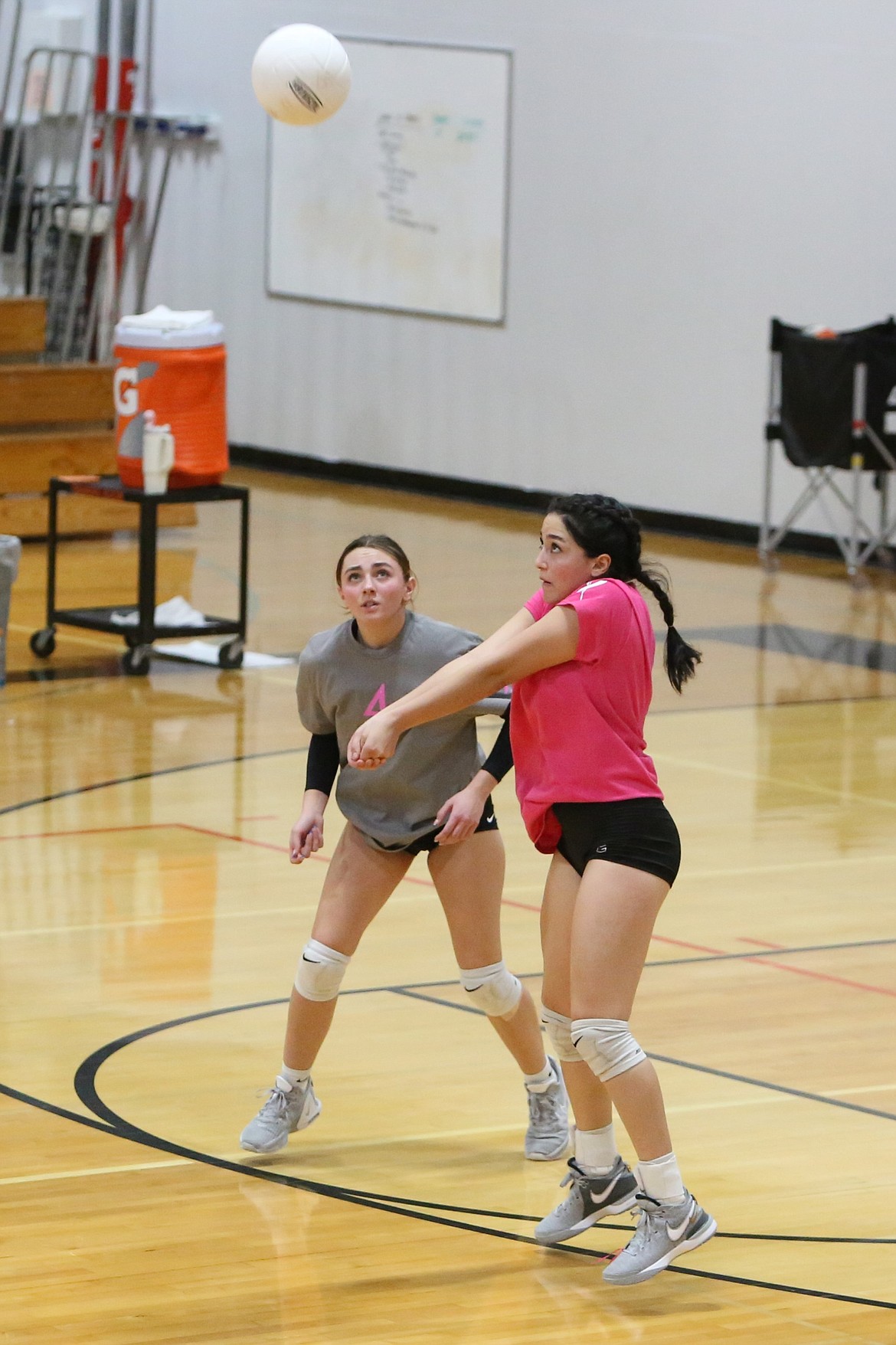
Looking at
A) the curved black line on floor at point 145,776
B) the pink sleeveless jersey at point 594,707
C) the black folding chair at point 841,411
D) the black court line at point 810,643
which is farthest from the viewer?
the black folding chair at point 841,411

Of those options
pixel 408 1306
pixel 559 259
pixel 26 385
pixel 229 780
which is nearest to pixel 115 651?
pixel 229 780

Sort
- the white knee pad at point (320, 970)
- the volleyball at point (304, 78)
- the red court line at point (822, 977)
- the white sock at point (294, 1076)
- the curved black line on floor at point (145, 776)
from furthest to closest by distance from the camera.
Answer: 1. the volleyball at point (304, 78)
2. the curved black line on floor at point (145, 776)
3. the red court line at point (822, 977)
4. the white sock at point (294, 1076)
5. the white knee pad at point (320, 970)

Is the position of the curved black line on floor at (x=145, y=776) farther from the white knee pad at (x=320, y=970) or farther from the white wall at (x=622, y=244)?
the white wall at (x=622, y=244)

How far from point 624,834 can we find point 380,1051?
1.65 metres

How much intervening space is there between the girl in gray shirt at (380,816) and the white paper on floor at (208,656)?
6.17 meters

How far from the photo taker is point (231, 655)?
439 inches

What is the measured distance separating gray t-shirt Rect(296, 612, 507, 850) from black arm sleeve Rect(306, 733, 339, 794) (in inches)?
2.2

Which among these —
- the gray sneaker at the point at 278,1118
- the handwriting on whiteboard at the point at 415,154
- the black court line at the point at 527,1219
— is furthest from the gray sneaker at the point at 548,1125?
the handwriting on whiteboard at the point at 415,154

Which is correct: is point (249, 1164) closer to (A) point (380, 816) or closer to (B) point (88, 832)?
(A) point (380, 816)

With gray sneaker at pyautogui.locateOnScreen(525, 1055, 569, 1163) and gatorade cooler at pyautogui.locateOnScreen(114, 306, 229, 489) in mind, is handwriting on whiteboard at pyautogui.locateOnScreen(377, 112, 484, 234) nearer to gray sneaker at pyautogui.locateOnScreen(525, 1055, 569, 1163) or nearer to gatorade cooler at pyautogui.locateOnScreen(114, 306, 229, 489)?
gatorade cooler at pyautogui.locateOnScreen(114, 306, 229, 489)

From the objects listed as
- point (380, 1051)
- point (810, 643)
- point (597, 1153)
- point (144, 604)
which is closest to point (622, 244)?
point (810, 643)

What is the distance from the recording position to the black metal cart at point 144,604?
10.9 meters

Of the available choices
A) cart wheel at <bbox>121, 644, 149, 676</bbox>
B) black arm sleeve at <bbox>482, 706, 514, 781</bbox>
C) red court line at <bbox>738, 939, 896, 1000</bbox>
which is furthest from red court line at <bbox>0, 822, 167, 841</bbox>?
black arm sleeve at <bbox>482, 706, 514, 781</bbox>

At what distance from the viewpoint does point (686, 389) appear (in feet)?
51.4
